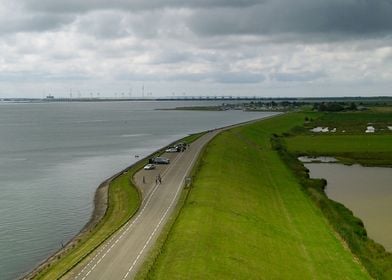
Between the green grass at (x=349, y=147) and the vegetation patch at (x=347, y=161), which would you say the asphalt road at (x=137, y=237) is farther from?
the green grass at (x=349, y=147)

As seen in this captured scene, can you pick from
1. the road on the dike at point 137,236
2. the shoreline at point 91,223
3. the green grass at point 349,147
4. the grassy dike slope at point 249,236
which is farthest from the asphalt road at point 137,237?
the green grass at point 349,147

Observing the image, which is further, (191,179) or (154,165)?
(154,165)

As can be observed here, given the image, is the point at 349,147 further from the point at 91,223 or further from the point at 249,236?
the point at 249,236

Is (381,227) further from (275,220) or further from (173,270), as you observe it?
(173,270)

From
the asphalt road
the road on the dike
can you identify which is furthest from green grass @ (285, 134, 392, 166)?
the asphalt road

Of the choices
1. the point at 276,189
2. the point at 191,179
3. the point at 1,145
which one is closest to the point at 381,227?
the point at 276,189

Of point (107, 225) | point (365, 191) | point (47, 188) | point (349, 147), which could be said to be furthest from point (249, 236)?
point (349, 147)

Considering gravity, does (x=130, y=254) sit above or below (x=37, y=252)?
above
